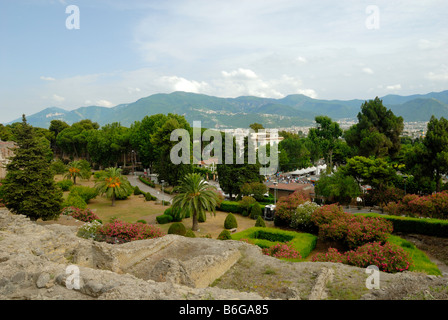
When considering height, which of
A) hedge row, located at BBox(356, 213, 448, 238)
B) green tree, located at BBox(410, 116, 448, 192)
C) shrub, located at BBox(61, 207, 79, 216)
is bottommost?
hedge row, located at BBox(356, 213, 448, 238)

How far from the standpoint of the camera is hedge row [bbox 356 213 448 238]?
21281 mm

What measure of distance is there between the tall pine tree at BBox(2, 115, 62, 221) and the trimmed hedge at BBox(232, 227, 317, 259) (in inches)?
537

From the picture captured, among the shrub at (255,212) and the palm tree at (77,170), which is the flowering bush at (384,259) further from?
the palm tree at (77,170)

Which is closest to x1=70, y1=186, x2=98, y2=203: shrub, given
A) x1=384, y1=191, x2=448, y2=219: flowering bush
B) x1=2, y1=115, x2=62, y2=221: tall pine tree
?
x1=2, y1=115, x2=62, y2=221: tall pine tree

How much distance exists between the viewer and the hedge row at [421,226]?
21.3 m

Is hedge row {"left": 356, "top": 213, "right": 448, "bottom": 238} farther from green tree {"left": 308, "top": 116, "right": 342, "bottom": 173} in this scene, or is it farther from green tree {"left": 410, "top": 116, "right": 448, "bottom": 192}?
green tree {"left": 308, "top": 116, "right": 342, "bottom": 173}

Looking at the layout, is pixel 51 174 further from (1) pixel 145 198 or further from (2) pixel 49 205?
(1) pixel 145 198

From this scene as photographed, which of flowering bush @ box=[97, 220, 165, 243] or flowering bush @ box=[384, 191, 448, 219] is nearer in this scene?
flowering bush @ box=[97, 220, 165, 243]

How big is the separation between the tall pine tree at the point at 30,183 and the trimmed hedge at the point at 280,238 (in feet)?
44.8

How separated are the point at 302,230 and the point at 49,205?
19.2 meters

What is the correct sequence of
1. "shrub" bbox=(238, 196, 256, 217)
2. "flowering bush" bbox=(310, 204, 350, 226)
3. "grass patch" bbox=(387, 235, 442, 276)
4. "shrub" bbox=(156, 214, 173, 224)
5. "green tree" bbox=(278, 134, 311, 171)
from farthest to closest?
"green tree" bbox=(278, 134, 311, 171)
"shrub" bbox=(238, 196, 256, 217)
"shrub" bbox=(156, 214, 173, 224)
"flowering bush" bbox=(310, 204, 350, 226)
"grass patch" bbox=(387, 235, 442, 276)

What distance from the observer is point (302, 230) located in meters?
24.5
